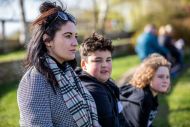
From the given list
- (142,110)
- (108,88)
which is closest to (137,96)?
(142,110)

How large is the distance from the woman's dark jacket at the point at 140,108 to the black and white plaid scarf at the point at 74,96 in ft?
6.36

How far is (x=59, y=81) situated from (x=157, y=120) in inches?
205

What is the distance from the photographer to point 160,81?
5.70 meters

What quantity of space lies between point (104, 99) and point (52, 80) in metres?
1.12

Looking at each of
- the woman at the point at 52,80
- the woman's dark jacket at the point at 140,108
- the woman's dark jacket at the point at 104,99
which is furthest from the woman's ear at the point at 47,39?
Result: the woman's dark jacket at the point at 140,108

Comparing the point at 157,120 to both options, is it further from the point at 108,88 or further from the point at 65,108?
the point at 65,108

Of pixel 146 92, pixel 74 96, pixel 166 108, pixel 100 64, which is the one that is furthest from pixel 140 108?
pixel 166 108

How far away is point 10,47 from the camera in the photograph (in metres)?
19.6

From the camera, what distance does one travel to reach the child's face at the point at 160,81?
569 cm

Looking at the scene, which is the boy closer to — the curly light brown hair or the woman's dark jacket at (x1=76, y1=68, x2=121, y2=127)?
the woman's dark jacket at (x1=76, y1=68, x2=121, y2=127)

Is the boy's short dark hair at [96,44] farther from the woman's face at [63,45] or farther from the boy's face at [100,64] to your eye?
the woman's face at [63,45]

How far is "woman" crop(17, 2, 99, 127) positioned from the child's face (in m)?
2.23

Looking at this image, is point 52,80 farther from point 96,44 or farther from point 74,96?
point 96,44

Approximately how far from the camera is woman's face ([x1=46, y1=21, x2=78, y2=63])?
3393 millimetres
